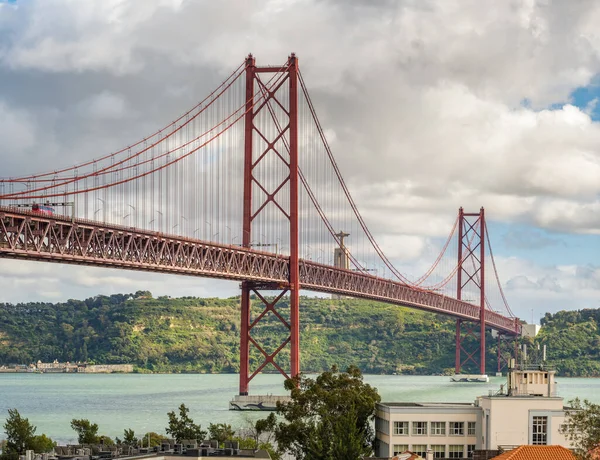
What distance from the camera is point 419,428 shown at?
5188 cm

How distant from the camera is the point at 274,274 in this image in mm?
83750

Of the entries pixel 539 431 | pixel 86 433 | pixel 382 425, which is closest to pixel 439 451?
pixel 382 425

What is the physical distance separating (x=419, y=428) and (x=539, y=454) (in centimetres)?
1077

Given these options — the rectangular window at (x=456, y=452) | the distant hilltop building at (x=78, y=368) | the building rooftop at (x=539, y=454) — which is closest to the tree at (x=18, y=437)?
the rectangular window at (x=456, y=452)

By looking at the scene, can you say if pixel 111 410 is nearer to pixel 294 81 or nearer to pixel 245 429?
pixel 294 81

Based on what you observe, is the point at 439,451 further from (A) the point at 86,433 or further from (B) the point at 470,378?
(B) the point at 470,378

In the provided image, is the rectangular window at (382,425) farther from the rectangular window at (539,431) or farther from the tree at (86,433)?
the tree at (86,433)

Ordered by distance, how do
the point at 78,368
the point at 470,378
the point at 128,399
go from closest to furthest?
the point at 128,399 → the point at 470,378 → the point at 78,368

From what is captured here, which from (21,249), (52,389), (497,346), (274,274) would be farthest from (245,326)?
(497,346)

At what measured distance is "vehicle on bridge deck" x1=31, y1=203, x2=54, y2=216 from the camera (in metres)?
60.2

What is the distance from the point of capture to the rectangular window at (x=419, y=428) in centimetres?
5178

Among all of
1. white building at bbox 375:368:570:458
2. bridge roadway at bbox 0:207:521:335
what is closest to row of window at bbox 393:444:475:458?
white building at bbox 375:368:570:458

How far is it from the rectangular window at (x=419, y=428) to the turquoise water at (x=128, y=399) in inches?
871

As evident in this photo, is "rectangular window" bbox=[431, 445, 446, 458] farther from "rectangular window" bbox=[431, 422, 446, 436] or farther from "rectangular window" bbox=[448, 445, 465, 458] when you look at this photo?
"rectangular window" bbox=[431, 422, 446, 436]
